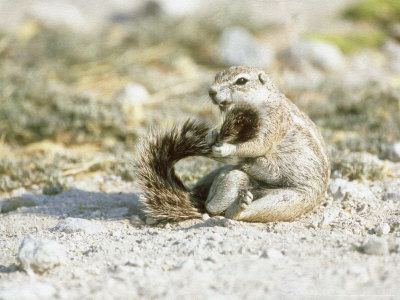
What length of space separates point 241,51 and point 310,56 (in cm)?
163

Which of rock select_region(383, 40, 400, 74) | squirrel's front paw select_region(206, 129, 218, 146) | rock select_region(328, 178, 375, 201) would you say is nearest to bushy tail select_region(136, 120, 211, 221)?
squirrel's front paw select_region(206, 129, 218, 146)

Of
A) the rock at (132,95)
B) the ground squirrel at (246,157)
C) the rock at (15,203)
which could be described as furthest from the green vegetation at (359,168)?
the rock at (132,95)

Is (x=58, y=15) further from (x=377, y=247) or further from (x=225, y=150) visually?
(x=377, y=247)

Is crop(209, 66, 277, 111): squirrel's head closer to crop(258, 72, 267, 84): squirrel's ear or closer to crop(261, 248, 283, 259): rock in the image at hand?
crop(258, 72, 267, 84): squirrel's ear

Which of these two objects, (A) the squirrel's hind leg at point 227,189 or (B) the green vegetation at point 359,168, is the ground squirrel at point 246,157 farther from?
Answer: (B) the green vegetation at point 359,168

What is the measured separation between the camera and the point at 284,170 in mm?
4820

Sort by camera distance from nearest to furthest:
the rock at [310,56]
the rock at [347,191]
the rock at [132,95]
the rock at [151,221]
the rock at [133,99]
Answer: the rock at [151,221], the rock at [347,191], the rock at [133,99], the rock at [132,95], the rock at [310,56]

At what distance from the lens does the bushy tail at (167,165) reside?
16.3 ft

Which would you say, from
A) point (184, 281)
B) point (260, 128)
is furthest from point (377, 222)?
point (184, 281)

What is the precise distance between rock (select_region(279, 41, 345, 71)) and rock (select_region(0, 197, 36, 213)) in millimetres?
7319

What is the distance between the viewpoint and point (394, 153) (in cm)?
697

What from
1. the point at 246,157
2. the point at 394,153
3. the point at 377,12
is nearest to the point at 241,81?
the point at 246,157

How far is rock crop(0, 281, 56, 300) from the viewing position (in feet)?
10.5

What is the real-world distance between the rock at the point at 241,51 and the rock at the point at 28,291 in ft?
26.2
